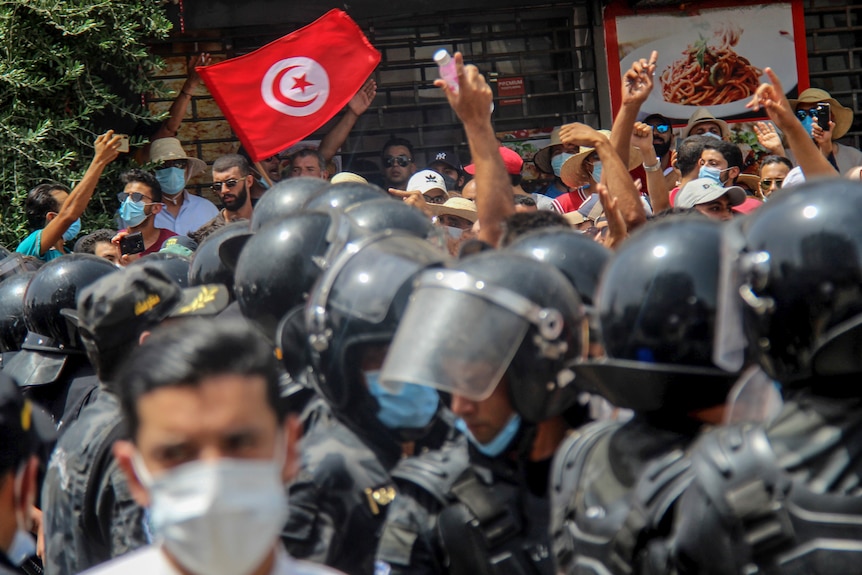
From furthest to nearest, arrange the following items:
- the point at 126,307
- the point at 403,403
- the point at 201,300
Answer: the point at 201,300 → the point at 126,307 → the point at 403,403

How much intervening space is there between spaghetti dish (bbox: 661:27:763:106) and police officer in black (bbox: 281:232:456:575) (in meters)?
7.91

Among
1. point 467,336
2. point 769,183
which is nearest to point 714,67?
point 769,183

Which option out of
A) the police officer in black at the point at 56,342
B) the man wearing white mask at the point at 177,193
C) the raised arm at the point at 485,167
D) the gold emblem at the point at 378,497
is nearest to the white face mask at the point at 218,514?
the gold emblem at the point at 378,497

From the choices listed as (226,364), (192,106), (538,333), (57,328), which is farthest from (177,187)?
(226,364)

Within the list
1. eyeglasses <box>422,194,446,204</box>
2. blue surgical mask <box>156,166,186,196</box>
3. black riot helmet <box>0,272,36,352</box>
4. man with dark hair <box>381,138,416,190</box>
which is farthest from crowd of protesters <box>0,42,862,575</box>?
man with dark hair <box>381,138,416,190</box>

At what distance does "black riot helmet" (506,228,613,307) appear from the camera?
351cm

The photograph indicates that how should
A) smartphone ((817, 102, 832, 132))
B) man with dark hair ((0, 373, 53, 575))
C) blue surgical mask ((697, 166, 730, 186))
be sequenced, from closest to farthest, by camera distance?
1. man with dark hair ((0, 373, 53, 575))
2. blue surgical mask ((697, 166, 730, 186))
3. smartphone ((817, 102, 832, 132))

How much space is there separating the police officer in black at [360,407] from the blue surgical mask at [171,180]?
6.27 m

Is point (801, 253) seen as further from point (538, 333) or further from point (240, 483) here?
point (240, 483)

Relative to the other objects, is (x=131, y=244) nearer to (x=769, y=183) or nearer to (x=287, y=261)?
(x=769, y=183)

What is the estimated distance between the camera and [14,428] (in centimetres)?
237

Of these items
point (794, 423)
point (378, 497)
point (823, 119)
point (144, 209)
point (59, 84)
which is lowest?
point (378, 497)

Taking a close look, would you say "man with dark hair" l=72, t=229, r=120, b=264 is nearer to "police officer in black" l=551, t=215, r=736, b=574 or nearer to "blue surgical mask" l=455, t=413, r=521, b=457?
"blue surgical mask" l=455, t=413, r=521, b=457

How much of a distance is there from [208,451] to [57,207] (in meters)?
7.53
